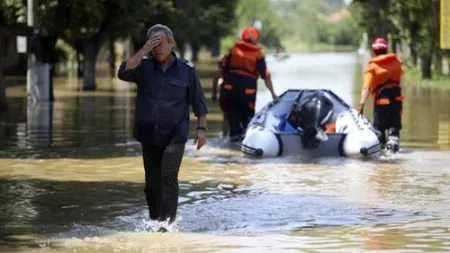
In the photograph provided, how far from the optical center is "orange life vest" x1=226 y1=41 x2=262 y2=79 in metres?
18.4

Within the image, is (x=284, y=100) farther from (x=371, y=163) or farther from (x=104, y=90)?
(x=104, y=90)

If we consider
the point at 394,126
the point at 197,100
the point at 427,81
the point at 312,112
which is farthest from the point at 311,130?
the point at 427,81

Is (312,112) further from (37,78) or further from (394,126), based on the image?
(37,78)

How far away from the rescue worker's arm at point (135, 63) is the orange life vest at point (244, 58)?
818 cm

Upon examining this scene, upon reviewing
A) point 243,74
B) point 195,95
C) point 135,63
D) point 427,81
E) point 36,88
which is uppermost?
point 135,63

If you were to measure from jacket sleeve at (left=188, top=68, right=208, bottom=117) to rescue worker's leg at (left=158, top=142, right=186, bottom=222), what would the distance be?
1.13 feet

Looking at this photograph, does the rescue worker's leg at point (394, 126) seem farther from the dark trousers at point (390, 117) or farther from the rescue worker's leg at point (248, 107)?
the rescue worker's leg at point (248, 107)

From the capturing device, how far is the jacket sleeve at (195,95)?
10312mm

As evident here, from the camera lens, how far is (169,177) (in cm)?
1011

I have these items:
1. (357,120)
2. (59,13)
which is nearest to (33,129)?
(357,120)

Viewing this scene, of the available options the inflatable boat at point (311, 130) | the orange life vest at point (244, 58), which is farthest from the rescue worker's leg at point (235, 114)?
the inflatable boat at point (311, 130)

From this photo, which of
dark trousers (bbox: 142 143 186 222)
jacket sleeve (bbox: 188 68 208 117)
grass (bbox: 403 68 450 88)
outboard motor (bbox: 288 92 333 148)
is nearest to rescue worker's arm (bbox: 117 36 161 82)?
jacket sleeve (bbox: 188 68 208 117)

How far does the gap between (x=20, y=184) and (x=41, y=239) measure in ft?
12.7

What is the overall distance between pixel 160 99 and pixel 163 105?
57 mm
